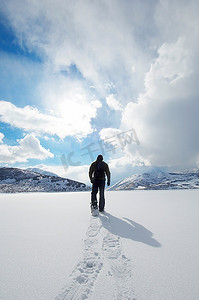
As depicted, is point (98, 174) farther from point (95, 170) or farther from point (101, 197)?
point (101, 197)

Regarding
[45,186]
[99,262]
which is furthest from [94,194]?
[45,186]

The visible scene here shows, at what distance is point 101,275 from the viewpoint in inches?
87.7

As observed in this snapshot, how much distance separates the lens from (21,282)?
2.07 metres

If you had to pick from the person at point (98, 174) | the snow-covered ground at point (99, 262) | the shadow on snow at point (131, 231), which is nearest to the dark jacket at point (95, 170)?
the person at point (98, 174)

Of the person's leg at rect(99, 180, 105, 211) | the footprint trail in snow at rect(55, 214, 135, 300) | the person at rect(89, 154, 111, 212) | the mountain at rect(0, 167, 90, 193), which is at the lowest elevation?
the footprint trail in snow at rect(55, 214, 135, 300)

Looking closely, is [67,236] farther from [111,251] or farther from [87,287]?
[87,287]

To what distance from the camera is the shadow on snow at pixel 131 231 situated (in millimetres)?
3512

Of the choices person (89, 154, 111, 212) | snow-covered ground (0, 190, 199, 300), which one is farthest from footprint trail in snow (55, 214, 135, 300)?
person (89, 154, 111, 212)

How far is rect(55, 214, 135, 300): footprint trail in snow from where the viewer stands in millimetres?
1870

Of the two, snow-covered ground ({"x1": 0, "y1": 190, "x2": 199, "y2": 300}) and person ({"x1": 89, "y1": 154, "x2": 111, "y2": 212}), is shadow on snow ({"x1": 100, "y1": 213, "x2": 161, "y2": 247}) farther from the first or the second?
person ({"x1": 89, "y1": 154, "x2": 111, "y2": 212})

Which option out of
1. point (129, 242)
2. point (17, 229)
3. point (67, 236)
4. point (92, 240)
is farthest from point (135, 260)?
point (17, 229)

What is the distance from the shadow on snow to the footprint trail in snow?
0.52 meters

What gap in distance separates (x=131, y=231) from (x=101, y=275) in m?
2.13

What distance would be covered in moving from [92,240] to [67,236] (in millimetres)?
658
